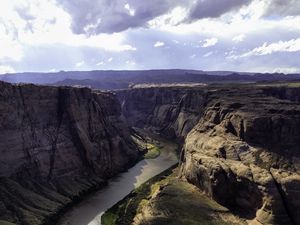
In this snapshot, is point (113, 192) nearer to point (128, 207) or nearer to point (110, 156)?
point (128, 207)

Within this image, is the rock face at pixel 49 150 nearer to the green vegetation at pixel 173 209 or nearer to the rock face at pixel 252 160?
the green vegetation at pixel 173 209

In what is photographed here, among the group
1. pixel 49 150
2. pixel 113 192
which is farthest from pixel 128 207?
pixel 49 150

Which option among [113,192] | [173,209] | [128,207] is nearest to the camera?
[173,209]

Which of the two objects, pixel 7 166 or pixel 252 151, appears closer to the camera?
pixel 252 151

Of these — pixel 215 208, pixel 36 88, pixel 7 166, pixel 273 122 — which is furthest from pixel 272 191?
pixel 36 88

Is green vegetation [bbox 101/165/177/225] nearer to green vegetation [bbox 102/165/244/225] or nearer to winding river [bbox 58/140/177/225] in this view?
green vegetation [bbox 102/165/244/225]

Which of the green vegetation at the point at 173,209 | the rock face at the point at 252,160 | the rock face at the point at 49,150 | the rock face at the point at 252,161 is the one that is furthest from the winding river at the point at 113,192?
the rock face at the point at 252,160

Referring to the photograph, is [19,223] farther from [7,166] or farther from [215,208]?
[215,208]
